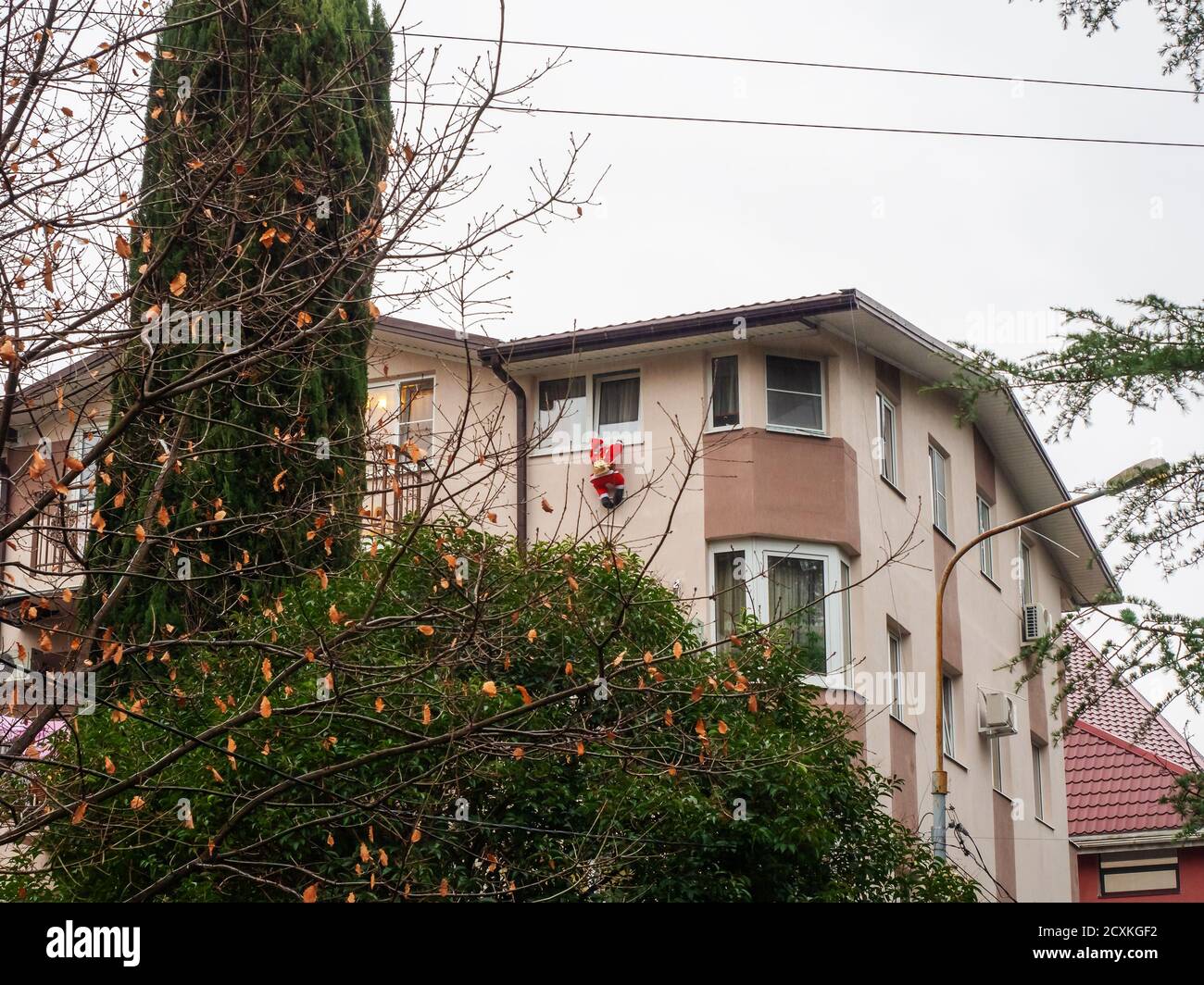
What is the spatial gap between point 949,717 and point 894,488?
322 cm

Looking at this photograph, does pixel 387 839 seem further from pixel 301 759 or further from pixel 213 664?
pixel 213 664

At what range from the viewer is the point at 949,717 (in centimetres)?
2192

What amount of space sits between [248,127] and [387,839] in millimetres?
5139

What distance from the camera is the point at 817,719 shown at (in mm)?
13633

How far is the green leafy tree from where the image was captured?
9766 mm

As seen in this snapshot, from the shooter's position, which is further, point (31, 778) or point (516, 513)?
point (516, 513)

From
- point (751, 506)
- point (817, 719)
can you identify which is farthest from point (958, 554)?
point (817, 719)

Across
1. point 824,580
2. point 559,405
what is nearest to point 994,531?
point 824,580

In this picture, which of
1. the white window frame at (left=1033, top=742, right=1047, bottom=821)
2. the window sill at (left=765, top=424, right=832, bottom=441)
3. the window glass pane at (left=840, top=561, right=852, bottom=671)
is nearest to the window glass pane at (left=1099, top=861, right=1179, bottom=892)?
the white window frame at (left=1033, top=742, right=1047, bottom=821)

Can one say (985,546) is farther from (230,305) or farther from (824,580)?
(230,305)

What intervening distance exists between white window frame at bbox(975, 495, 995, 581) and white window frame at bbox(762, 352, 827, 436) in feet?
16.0

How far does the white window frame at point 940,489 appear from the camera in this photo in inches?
878
